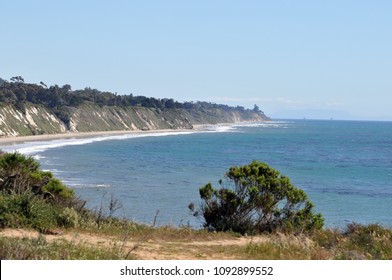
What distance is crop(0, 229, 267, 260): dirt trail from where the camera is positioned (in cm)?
1200

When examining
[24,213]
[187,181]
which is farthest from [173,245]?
[187,181]

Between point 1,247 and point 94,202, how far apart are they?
24070 mm

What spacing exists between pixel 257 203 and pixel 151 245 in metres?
7.11

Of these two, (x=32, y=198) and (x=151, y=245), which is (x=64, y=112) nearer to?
(x=32, y=198)

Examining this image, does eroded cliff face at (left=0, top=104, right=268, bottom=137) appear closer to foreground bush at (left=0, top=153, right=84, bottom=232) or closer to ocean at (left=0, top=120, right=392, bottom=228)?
ocean at (left=0, top=120, right=392, bottom=228)

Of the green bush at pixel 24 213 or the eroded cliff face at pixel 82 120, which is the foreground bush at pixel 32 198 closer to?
the green bush at pixel 24 213

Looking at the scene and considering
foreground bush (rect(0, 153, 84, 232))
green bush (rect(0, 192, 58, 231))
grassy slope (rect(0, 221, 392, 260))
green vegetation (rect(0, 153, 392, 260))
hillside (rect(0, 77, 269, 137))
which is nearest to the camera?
grassy slope (rect(0, 221, 392, 260))

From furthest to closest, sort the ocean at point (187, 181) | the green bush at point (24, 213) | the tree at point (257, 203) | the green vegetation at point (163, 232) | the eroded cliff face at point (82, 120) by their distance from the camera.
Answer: the eroded cliff face at point (82, 120)
the ocean at point (187, 181)
the tree at point (257, 203)
the green bush at point (24, 213)
the green vegetation at point (163, 232)

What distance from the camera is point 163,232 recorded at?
16312 mm

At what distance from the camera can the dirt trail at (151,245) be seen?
39.4ft

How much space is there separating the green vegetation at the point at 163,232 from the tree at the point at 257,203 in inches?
1.4

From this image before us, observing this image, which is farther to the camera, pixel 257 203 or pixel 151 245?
pixel 257 203

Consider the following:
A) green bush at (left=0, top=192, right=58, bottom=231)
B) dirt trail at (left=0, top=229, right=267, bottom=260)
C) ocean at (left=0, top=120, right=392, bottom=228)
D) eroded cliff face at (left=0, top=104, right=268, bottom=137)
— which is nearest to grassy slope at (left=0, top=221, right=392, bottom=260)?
dirt trail at (left=0, top=229, right=267, bottom=260)

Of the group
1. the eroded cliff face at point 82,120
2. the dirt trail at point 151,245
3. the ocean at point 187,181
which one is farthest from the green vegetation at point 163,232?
the eroded cliff face at point 82,120
